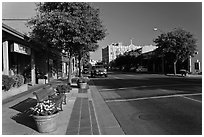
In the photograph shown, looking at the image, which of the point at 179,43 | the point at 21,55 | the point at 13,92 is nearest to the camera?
the point at 13,92

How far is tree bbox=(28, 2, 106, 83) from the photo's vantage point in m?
13.6

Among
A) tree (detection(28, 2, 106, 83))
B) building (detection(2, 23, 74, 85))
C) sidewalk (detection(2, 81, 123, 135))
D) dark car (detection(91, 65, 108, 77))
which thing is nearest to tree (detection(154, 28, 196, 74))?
dark car (detection(91, 65, 108, 77))

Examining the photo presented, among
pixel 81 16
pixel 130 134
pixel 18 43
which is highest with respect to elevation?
pixel 81 16

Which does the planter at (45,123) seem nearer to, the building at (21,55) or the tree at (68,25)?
the building at (21,55)

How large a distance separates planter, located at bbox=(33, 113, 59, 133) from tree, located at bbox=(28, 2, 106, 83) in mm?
9087

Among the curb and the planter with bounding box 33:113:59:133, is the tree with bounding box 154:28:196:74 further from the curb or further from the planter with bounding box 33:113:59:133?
the planter with bounding box 33:113:59:133

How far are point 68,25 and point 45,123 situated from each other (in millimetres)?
9333

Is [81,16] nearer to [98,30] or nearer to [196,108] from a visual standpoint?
[98,30]

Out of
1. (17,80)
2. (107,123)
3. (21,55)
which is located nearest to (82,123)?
(107,123)

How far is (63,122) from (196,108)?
501 cm

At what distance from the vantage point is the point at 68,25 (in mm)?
13508

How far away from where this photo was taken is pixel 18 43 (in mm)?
15672

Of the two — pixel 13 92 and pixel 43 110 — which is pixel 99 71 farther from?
pixel 43 110

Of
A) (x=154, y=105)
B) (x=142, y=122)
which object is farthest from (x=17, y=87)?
(x=142, y=122)
